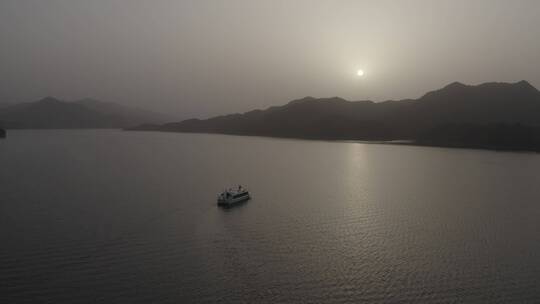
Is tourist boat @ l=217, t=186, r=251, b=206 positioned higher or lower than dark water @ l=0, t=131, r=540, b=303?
higher

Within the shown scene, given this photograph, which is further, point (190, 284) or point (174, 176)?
point (174, 176)

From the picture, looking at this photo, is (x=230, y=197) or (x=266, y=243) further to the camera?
(x=230, y=197)

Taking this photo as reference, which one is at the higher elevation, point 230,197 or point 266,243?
point 230,197

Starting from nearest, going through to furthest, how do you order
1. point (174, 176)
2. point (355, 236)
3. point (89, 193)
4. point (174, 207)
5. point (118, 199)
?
1. point (355, 236)
2. point (174, 207)
3. point (118, 199)
4. point (89, 193)
5. point (174, 176)

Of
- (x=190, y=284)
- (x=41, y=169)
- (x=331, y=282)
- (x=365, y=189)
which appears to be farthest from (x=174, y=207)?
(x=41, y=169)

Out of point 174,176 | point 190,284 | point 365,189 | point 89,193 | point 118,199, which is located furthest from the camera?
point 174,176

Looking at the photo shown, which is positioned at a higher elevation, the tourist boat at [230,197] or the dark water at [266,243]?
the tourist boat at [230,197]

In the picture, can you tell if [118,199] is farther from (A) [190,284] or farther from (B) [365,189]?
(B) [365,189]

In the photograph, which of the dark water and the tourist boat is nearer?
the dark water
